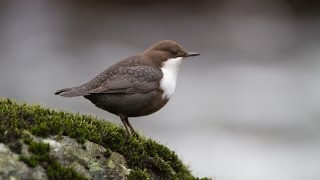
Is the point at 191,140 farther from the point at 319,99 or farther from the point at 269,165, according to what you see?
the point at 319,99

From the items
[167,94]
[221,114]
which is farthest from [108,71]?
[221,114]

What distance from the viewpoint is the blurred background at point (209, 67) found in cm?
1107

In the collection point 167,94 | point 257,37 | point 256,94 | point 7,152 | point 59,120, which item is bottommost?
point 7,152

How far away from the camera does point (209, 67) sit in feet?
50.3

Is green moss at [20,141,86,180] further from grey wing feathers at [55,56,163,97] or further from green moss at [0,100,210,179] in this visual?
grey wing feathers at [55,56,163,97]

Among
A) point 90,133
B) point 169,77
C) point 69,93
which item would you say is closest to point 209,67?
point 169,77

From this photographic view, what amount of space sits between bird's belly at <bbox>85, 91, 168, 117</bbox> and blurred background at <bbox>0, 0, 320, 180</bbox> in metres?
2.03

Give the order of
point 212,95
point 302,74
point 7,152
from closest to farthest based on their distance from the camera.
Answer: point 7,152 < point 212,95 < point 302,74

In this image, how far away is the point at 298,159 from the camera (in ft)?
36.1

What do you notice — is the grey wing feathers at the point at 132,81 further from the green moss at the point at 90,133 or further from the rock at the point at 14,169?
the rock at the point at 14,169

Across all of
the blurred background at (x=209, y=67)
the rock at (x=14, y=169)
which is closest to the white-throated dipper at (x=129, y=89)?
the rock at (x=14, y=169)

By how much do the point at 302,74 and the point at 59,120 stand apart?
36.5 ft

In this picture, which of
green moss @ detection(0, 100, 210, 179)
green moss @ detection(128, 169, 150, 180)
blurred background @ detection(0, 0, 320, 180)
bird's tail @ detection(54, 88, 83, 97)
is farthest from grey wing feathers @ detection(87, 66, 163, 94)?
blurred background @ detection(0, 0, 320, 180)

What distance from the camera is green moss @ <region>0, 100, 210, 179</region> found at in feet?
14.1
